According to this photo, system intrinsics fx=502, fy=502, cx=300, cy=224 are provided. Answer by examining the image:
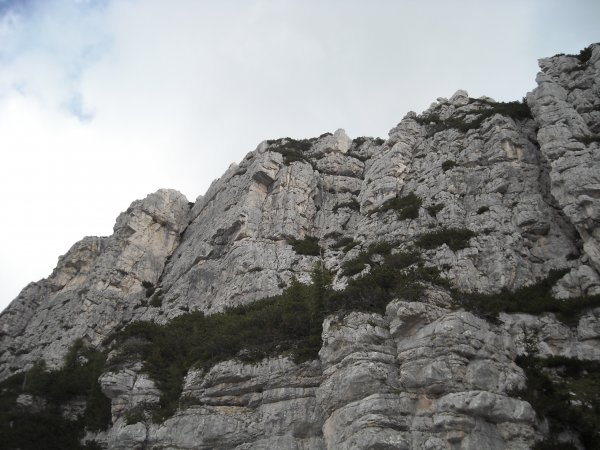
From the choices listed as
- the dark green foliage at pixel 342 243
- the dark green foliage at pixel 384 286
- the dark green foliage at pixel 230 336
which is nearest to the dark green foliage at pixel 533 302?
the dark green foliage at pixel 384 286

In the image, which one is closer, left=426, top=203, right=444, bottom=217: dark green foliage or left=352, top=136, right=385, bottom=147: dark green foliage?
left=426, top=203, right=444, bottom=217: dark green foliage

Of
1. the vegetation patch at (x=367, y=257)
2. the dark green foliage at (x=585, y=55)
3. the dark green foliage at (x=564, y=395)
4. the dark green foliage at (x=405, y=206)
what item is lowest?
the dark green foliage at (x=564, y=395)

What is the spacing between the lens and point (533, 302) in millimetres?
25109

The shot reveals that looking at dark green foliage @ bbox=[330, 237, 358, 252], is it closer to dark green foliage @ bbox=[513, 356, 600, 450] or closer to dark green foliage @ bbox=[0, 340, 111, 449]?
dark green foliage @ bbox=[0, 340, 111, 449]

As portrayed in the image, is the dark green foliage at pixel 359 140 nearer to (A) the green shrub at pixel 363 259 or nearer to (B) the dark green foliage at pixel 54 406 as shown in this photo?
(A) the green shrub at pixel 363 259

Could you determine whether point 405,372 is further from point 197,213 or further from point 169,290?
point 197,213

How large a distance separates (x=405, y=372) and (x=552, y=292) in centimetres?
1005

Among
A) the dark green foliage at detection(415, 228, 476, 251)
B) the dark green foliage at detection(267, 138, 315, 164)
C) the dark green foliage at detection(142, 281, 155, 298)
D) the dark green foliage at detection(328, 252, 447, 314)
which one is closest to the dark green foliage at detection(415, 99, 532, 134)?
the dark green foliage at detection(267, 138, 315, 164)

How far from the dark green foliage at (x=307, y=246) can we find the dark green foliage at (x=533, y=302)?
53.3ft

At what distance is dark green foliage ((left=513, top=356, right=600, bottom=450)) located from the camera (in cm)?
1864

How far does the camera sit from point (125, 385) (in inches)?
1125

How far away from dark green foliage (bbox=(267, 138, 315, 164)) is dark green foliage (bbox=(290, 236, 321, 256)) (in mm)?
11579

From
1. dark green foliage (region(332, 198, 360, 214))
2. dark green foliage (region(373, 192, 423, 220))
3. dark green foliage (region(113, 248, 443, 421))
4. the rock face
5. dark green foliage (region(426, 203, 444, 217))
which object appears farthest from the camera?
dark green foliage (region(332, 198, 360, 214))

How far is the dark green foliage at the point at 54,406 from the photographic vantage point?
2958 centimetres
